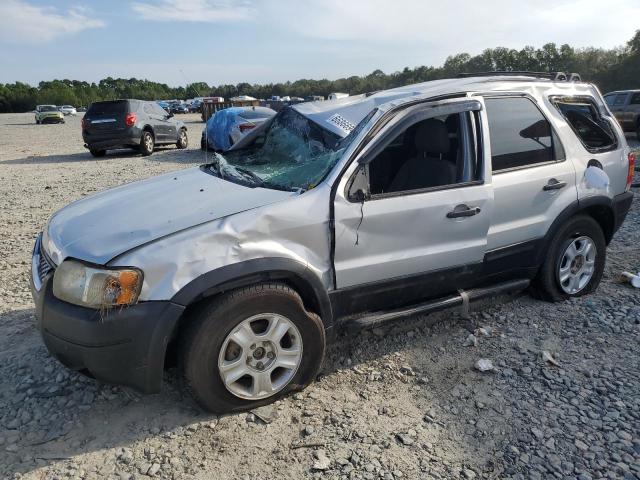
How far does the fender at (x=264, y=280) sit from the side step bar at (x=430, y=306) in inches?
8.3

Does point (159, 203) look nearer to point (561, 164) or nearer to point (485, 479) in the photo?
point (485, 479)

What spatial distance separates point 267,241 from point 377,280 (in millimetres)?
778

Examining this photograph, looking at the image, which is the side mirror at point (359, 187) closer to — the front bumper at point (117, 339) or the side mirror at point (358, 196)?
the side mirror at point (358, 196)

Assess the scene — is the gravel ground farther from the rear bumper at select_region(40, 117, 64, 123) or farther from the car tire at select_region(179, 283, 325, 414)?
the rear bumper at select_region(40, 117, 64, 123)

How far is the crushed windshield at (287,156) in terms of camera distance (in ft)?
10.2

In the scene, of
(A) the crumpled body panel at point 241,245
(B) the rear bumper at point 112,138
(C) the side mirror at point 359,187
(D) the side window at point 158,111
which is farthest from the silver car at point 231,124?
(A) the crumpled body panel at point 241,245

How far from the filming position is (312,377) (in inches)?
118

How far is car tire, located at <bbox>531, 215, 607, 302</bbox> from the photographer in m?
3.99

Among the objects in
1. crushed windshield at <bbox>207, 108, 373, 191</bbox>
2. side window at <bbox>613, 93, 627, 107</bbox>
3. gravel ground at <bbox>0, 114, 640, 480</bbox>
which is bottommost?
gravel ground at <bbox>0, 114, 640, 480</bbox>

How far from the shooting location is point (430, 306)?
332cm

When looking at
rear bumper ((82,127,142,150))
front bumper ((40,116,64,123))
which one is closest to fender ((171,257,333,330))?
rear bumper ((82,127,142,150))

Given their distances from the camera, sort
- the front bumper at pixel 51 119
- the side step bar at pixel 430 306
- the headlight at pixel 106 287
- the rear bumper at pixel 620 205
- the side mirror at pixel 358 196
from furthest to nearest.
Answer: the front bumper at pixel 51 119 < the rear bumper at pixel 620 205 < the side step bar at pixel 430 306 < the side mirror at pixel 358 196 < the headlight at pixel 106 287

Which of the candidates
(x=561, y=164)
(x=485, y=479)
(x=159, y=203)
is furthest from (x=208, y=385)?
(x=561, y=164)

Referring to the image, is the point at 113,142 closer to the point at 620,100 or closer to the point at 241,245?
the point at 241,245
